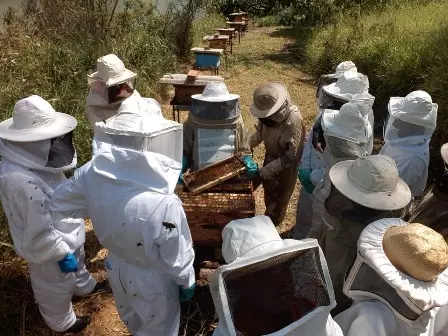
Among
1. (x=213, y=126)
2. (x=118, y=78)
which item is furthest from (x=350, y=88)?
(x=118, y=78)

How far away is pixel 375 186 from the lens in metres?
2.09

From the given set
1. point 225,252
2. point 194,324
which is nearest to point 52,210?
point 225,252

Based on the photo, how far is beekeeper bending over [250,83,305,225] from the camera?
10.4ft

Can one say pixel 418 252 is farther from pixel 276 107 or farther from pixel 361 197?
pixel 276 107

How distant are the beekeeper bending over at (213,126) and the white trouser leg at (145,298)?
3.69 feet

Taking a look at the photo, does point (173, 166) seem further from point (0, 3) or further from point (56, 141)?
point (0, 3)

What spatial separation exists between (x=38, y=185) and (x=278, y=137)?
2110 millimetres

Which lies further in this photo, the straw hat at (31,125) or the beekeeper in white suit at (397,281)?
the straw hat at (31,125)

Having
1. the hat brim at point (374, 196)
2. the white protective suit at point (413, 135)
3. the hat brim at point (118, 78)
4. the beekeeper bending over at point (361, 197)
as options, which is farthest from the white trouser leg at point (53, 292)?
the white protective suit at point (413, 135)

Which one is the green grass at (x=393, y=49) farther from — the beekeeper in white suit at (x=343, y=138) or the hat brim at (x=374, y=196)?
the hat brim at (x=374, y=196)

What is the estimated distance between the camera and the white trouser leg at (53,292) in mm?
2664

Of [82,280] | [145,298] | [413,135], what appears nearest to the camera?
[145,298]

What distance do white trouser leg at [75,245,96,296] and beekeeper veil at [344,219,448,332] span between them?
8.08 ft

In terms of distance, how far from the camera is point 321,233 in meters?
2.75
